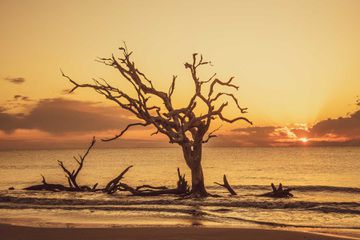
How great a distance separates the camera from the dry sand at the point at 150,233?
12.2m

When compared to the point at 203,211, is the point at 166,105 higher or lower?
higher

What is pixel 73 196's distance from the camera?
1013 inches

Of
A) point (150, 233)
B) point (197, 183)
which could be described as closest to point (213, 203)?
point (197, 183)

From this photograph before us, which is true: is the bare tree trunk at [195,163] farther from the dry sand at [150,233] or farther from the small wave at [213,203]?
the dry sand at [150,233]

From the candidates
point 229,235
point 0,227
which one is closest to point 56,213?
point 0,227

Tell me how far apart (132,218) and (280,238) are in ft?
20.4

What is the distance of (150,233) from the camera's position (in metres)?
12.8

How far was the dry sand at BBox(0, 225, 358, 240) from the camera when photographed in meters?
12.2

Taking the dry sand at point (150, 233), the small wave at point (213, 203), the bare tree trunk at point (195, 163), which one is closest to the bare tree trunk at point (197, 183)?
the bare tree trunk at point (195, 163)

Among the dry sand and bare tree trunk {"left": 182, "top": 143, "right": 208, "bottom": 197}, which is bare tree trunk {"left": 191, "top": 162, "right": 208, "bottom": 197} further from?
the dry sand

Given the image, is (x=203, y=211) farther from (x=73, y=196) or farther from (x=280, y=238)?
(x=73, y=196)

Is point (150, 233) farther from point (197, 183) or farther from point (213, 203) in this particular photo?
point (197, 183)

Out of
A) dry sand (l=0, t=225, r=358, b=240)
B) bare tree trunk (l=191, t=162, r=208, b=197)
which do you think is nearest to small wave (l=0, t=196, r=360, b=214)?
bare tree trunk (l=191, t=162, r=208, b=197)

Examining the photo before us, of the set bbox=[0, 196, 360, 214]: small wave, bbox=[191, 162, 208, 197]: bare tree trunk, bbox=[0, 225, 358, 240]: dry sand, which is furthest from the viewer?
bbox=[191, 162, 208, 197]: bare tree trunk
